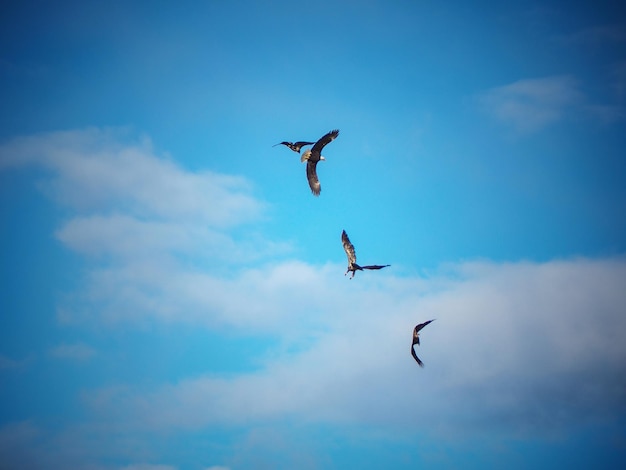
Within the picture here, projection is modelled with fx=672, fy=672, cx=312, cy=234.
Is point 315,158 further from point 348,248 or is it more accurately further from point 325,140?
point 348,248

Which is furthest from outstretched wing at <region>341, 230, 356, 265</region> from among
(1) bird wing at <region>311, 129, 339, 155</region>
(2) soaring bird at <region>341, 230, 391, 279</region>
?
(1) bird wing at <region>311, 129, 339, 155</region>

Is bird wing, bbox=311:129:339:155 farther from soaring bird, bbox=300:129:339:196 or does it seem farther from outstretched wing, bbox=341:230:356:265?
outstretched wing, bbox=341:230:356:265

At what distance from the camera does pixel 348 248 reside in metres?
39.9

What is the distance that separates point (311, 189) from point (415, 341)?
10670mm

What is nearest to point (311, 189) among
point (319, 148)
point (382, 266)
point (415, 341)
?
point (319, 148)

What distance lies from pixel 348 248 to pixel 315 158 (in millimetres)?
5712

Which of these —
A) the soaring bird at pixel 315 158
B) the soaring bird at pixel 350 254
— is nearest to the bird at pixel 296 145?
the soaring bird at pixel 315 158

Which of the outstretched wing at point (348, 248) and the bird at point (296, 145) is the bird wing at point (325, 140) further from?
the outstretched wing at point (348, 248)

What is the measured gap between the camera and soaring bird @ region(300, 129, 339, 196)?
37.6 metres

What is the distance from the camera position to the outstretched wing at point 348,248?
3972 cm

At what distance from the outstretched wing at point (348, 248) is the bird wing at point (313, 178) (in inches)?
117

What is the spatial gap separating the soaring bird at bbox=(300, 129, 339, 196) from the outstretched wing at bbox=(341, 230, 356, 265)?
2.99 m

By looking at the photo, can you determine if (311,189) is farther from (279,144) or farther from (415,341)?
(415,341)

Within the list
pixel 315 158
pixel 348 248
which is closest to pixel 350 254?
pixel 348 248
